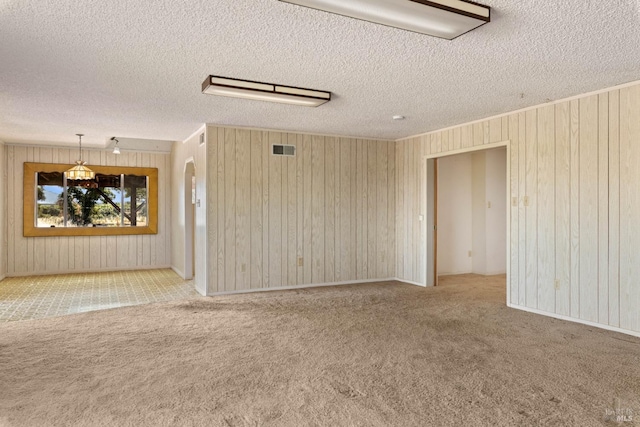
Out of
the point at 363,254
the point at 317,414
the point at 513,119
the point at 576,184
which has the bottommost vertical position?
the point at 317,414

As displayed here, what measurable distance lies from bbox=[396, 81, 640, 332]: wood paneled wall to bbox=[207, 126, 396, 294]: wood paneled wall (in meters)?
2.21

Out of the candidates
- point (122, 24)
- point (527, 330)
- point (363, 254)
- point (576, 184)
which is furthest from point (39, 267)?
point (576, 184)

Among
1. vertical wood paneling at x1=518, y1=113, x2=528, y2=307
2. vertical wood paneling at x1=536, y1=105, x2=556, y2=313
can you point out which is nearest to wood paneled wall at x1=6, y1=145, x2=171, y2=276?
vertical wood paneling at x1=518, y1=113, x2=528, y2=307

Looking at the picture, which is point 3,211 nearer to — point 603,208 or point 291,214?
point 291,214

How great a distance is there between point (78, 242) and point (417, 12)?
8313 millimetres

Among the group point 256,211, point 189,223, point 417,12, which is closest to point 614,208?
point 417,12

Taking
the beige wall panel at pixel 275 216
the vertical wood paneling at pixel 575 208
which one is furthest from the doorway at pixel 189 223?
the vertical wood paneling at pixel 575 208

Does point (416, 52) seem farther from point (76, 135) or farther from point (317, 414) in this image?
point (76, 135)

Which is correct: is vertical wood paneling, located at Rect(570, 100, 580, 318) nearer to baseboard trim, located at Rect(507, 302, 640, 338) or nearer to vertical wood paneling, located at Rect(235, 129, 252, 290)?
baseboard trim, located at Rect(507, 302, 640, 338)

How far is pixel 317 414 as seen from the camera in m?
2.62

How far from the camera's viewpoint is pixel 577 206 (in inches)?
184

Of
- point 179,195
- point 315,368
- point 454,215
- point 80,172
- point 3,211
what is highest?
point 80,172

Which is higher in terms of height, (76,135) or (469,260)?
(76,135)

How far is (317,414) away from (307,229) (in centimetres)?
439
